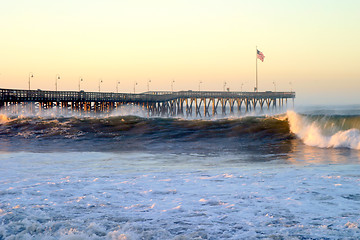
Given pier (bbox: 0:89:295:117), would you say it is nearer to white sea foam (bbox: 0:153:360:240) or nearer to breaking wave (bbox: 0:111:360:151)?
breaking wave (bbox: 0:111:360:151)

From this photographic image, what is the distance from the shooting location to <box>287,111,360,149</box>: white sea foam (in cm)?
2134

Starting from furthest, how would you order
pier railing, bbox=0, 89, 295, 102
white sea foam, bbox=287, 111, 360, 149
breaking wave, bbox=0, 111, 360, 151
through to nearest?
pier railing, bbox=0, 89, 295, 102 → breaking wave, bbox=0, 111, 360, 151 → white sea foam, bbox=287, 111, 360, 149

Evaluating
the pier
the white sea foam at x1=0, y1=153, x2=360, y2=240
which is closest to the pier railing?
the pier

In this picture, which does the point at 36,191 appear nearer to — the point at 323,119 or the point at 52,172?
the point at 52,172

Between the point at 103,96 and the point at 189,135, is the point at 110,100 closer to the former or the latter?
the point at 103,96

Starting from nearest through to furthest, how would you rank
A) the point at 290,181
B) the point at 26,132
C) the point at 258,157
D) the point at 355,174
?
the point at 290,181 < the point at 355,174 < the point at 258,157 < the point at 26,132

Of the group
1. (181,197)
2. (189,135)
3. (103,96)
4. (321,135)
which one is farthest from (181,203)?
(103,96)

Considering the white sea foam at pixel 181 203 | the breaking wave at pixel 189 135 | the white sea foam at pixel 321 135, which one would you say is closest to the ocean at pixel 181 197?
the white sea foam at pixel 181 203

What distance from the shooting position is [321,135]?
968 inches

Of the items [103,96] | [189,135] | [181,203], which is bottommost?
[189,135]

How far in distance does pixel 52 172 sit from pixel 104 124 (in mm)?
28149

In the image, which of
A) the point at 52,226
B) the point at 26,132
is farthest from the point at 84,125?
the point at 52,226

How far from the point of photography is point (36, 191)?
1000cm

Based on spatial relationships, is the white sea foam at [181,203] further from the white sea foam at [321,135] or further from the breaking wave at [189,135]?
the breaking wave at [189,135]
